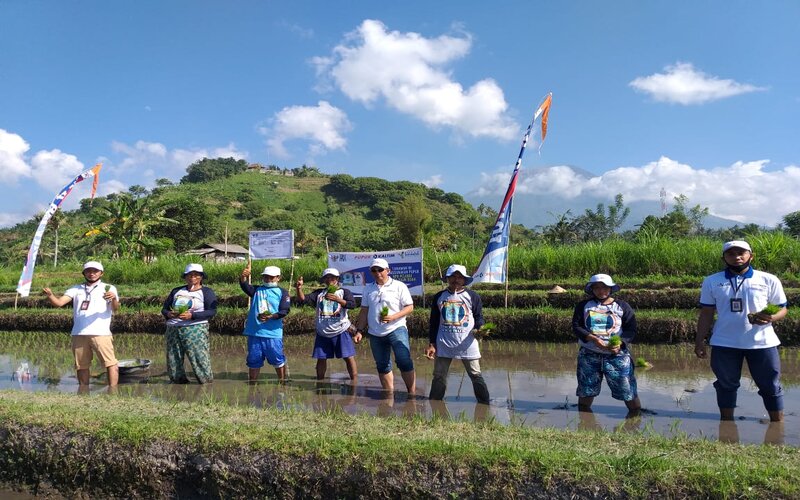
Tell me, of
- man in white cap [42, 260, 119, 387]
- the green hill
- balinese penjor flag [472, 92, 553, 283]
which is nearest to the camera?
man in white cap [42, 260, 119, 387]

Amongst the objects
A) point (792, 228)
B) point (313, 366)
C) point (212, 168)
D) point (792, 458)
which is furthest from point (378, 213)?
point (792, 458)

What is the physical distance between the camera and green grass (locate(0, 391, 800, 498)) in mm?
3102

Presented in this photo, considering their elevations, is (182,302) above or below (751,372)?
above

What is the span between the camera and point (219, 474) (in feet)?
12.2

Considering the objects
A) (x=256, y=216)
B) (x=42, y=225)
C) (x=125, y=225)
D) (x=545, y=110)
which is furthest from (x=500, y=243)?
→ (x=256, y=216)

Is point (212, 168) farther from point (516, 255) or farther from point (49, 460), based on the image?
point (49, 460)

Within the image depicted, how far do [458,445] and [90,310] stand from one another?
5059 millimetres

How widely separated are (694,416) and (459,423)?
8.44 ft

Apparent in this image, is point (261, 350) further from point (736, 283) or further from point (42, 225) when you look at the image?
point (42, 225)

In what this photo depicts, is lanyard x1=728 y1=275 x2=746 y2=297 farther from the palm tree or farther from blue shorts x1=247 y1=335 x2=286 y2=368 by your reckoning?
the palm tree

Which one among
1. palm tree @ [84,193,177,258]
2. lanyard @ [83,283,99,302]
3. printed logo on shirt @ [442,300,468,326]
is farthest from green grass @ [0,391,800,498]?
palm tree @ [84,193,177,258]

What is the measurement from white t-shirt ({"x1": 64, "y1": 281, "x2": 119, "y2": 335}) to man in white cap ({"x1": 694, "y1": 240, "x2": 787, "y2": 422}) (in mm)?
6475

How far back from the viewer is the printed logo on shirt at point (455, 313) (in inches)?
223

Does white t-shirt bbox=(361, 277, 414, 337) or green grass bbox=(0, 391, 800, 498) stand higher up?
white t-shirt bbox=(361, 277, 414, 337)
